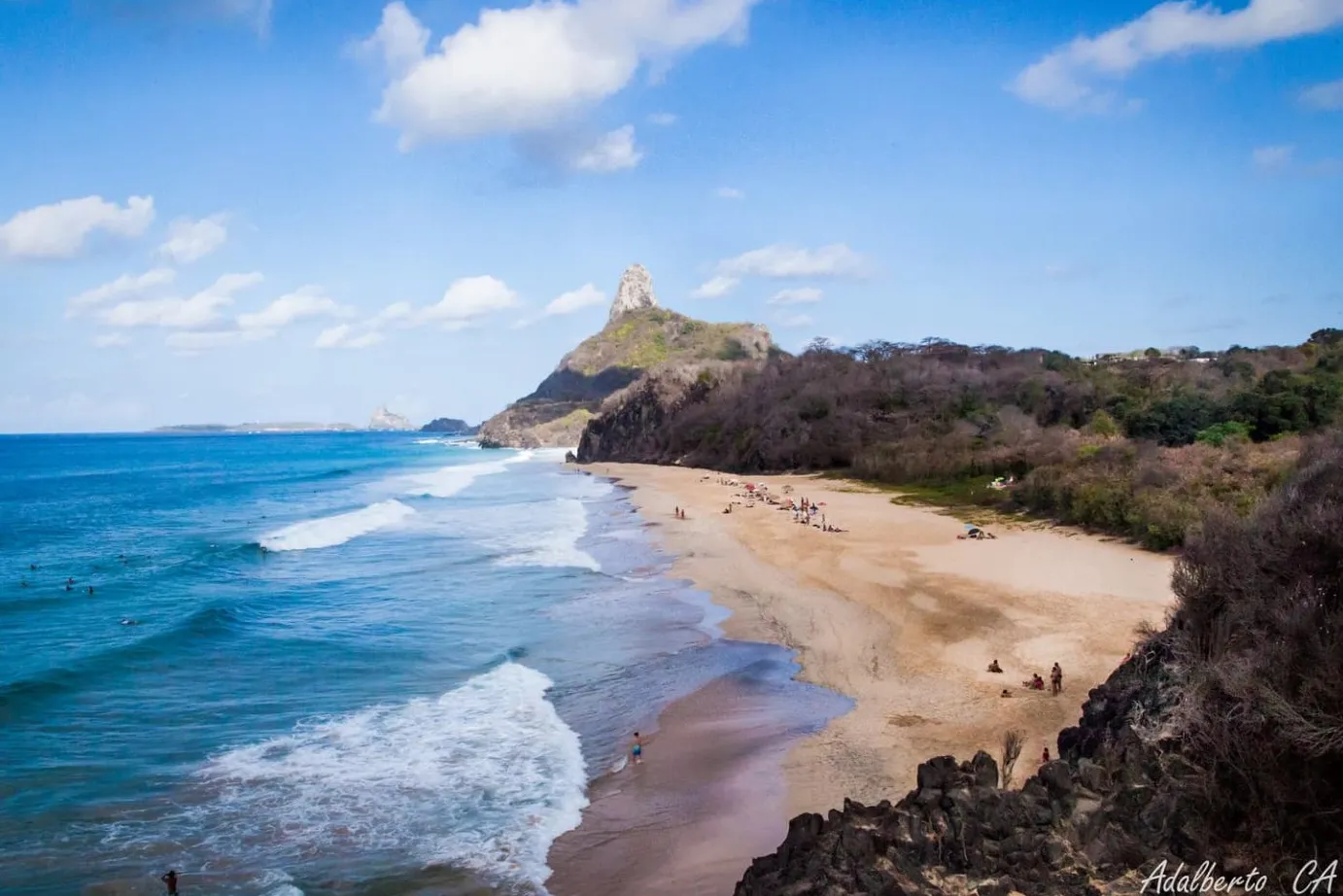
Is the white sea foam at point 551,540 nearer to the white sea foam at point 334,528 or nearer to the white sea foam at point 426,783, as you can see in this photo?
the white sea foam at point 334,528

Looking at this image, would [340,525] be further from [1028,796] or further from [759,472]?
[1028,796]

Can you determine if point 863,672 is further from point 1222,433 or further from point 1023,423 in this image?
point 1023,423

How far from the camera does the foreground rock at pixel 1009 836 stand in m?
6.70

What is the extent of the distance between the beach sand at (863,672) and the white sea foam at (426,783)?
74 cm

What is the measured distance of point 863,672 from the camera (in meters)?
17.4

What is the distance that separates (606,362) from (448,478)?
102m

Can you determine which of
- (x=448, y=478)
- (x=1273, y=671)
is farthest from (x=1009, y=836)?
(x=448, y=478)

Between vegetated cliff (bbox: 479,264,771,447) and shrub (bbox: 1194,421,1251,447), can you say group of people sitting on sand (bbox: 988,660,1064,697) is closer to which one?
shrub (bbox: 1194,421,1251,447)

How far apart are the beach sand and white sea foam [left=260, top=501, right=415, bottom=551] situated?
1830cm

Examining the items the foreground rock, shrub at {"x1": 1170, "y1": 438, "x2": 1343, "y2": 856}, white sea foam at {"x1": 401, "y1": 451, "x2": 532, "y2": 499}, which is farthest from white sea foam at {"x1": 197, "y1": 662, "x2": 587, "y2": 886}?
white sea foam at {"x1": 401, "y1": 451, "x2": 532, "y2": 499}

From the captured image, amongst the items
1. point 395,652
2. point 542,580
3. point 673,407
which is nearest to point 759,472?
point 673,407

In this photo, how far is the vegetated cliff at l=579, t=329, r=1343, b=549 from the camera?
94.8ft
